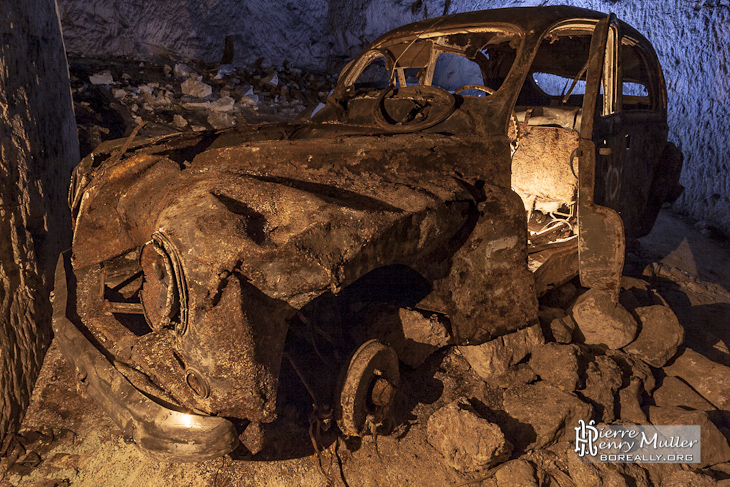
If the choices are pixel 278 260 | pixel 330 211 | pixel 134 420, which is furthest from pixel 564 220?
pixel 134 420

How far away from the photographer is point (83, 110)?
5.96 meters

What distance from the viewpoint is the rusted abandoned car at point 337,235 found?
5.55 feet

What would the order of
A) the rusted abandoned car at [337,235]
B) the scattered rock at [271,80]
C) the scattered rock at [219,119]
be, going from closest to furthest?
the rusted abandoned car at [337,235]
the scattered rock at [219,119]
the scattered rock at [271,80]

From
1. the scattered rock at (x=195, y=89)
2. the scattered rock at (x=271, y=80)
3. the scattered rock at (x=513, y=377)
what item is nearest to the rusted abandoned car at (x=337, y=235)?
the scattered rock at (x=513, y=377)

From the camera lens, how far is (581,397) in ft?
8.30

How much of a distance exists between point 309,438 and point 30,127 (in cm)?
235

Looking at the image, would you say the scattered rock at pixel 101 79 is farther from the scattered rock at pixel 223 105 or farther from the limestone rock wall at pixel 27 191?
the limestone rock wall at pixel 27 191

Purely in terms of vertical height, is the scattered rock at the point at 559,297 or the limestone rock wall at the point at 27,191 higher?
the limestone rock wall at the point at 27,191

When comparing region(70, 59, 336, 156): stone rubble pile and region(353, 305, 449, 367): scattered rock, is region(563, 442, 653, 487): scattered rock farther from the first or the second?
region(70, 59, 336, 156): stone rubble pile

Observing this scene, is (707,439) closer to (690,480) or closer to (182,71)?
(690,480)

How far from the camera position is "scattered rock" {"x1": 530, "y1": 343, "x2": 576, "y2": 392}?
2516 millimetres

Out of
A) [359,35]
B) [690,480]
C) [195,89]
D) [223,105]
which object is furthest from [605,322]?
[359,35]

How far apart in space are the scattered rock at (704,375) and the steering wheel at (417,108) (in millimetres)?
1950

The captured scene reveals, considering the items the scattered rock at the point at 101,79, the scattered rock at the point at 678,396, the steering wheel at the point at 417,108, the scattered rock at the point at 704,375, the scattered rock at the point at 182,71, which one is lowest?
the scattered rock at the point at 678,396
